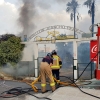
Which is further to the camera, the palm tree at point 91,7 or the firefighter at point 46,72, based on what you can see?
the palm tree at point 91,7

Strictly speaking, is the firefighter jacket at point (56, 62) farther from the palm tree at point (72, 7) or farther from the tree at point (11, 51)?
the palm tree at point (72, 7)

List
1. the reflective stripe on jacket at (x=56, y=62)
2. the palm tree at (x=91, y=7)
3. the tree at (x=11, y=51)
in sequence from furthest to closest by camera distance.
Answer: the palm tree at (x=91, y=7) < the tree at (x=11, y=51) < the reflective stripe on jacket at (x=56, y=62)

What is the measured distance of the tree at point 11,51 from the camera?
14.0m

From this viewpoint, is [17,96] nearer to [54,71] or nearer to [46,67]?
[46,67]

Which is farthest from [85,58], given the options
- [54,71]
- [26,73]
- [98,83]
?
[98,83]

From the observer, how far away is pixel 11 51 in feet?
46.6

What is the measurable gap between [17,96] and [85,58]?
1292 cm

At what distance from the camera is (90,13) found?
110 ft

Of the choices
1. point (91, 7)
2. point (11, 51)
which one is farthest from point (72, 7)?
point (11, 51)

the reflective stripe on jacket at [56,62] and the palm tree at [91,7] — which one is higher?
the palm tree at [91,7]

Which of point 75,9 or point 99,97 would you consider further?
point 75,9

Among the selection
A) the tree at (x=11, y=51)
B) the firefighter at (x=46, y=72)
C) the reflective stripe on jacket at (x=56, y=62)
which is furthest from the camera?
the tree at (x=11, y=51)

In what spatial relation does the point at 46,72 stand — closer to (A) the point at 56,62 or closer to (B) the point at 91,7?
(A) the point at 56,62

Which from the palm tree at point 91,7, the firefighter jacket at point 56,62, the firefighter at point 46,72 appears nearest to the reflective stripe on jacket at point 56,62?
the firefighter jacket at point 56,62
